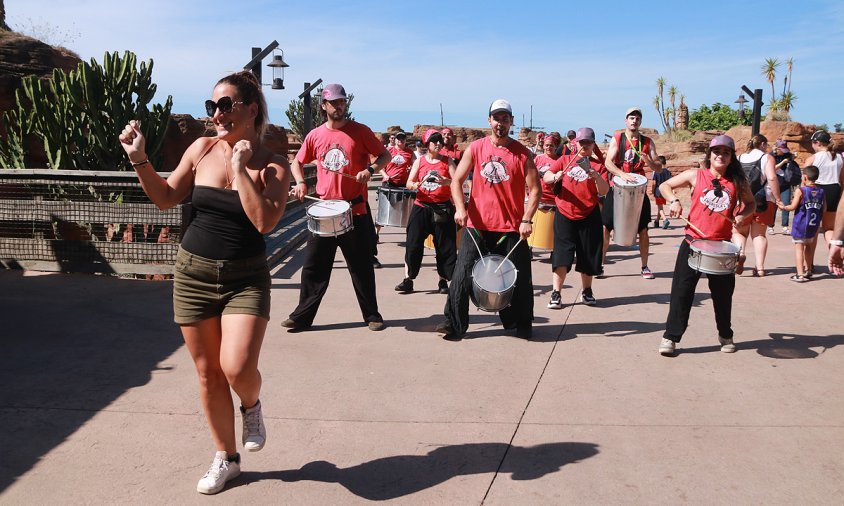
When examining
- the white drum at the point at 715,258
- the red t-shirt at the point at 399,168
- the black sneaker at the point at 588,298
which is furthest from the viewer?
the red t-shirt at the point at 399,168

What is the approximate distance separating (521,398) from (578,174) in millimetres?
3465

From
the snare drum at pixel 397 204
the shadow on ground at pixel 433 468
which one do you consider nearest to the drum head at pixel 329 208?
the shadow on ground at pixel 433 468

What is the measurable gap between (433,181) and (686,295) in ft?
10.6

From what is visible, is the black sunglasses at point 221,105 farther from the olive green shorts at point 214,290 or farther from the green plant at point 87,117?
the green plant at point 87,117

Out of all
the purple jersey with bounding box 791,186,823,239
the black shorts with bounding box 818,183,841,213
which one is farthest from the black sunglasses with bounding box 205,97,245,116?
the black shorts with bounding box 818,183,841,213

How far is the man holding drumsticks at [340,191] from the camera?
22.2 ft

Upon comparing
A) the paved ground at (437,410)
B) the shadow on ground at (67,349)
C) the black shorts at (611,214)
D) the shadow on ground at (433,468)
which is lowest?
the shadow on ground at (433,468)

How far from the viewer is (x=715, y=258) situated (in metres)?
5.82

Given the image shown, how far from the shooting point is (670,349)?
6164 millimetres

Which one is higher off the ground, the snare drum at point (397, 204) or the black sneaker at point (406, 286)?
the snare drum at point (397, 204)

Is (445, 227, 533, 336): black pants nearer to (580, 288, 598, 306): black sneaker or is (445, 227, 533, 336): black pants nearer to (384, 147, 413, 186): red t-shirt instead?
(580, 288, 598, 306): black sneaker

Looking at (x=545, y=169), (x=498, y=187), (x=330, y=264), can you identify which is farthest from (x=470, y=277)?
(x=545, y=169)

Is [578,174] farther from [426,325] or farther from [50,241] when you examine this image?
[50,241]

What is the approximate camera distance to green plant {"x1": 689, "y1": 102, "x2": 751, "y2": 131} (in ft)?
211
